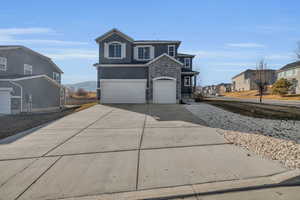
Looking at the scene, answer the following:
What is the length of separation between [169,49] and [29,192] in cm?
1970

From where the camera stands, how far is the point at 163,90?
59.8ft

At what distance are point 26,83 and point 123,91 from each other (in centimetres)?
965

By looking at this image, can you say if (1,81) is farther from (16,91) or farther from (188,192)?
(188,192)

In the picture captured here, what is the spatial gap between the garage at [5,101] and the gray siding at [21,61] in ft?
16.6

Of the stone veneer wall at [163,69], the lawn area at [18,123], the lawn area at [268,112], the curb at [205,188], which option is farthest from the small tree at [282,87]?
the lawn area at [18,123]

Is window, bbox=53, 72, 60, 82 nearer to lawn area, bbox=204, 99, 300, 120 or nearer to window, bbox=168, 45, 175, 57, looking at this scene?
window, bbox=168, 45, 175, 57

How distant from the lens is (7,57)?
19812 millimetres

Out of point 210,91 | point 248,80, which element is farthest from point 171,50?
point 210,91

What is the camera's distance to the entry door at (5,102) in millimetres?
15867

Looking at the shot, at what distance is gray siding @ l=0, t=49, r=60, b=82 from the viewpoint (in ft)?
65.3

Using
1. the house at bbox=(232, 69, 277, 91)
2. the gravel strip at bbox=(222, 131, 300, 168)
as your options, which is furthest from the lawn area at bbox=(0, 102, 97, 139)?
the house at bbox=(232, 69, 277, 91)

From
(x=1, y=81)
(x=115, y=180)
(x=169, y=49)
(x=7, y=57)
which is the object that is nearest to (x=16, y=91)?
(x=1, y=81)

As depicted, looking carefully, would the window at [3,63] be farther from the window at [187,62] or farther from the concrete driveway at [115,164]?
the window at [187,62]

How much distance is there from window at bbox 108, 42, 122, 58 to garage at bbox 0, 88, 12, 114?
10.2m
